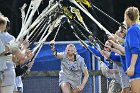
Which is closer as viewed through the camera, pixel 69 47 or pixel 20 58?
pixel 20 58

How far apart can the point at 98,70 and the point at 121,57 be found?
142 inches

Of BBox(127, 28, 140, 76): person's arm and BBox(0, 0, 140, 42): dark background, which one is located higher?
BBox(0, 0, 140, 42): dark background

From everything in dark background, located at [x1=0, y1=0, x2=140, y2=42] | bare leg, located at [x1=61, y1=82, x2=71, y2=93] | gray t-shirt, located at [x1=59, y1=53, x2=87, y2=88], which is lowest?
bare leg, located at [x1=61, y1=82, x2=71, y2=93]

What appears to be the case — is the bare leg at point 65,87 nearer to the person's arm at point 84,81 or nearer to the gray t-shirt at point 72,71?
the gray t-shirt at point 72,71

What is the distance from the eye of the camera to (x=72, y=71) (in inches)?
510

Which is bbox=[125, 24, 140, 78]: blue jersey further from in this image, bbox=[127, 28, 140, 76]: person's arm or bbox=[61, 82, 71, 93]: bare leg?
bbox=[61, 82, 71, 93]: bare leg

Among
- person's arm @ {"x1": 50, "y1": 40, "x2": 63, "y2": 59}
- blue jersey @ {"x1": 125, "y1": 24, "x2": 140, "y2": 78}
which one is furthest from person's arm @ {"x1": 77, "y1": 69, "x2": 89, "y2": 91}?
blue jersey @ {"x1": 125, "y1": 24, "x2": 140, "y2": 78}

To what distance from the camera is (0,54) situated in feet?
32.0

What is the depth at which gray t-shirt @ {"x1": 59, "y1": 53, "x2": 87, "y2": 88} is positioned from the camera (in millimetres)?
12891

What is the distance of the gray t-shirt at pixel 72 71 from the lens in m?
12.9

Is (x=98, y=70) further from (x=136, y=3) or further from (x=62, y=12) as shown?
(x=136, y=3)

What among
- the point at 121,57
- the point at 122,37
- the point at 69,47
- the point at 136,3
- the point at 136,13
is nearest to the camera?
the point at 136,13

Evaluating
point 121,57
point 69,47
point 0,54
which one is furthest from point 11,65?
point 69,47

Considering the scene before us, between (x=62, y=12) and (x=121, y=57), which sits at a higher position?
(x=62, y=12)
